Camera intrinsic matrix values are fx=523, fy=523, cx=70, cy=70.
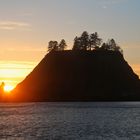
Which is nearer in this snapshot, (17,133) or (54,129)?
(17,133)

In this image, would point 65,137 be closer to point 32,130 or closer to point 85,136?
point 85,136

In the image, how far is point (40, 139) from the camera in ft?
255

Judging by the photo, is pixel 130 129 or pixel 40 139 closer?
pixel 40 139

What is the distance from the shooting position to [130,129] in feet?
307

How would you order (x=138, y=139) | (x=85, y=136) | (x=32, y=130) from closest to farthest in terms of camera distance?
1. (x=138, y=139)
2. (x=85, y=136)
3. (x=32, y=130)

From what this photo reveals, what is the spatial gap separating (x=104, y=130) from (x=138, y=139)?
1666cm

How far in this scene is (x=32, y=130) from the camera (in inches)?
3634

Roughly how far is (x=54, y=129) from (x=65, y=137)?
49.7 ft

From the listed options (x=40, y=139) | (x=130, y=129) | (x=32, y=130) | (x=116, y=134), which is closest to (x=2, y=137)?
(x=40, y=139)

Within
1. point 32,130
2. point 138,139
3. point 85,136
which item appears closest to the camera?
point 138,139

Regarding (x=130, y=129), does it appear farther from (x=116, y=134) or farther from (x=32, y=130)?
(x=32, y=130)

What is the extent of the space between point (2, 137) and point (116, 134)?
1852 centimetres

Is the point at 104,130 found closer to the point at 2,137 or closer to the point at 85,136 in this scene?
the point at 85,136

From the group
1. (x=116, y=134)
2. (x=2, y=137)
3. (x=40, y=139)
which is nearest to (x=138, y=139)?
(x=116, y=134)
